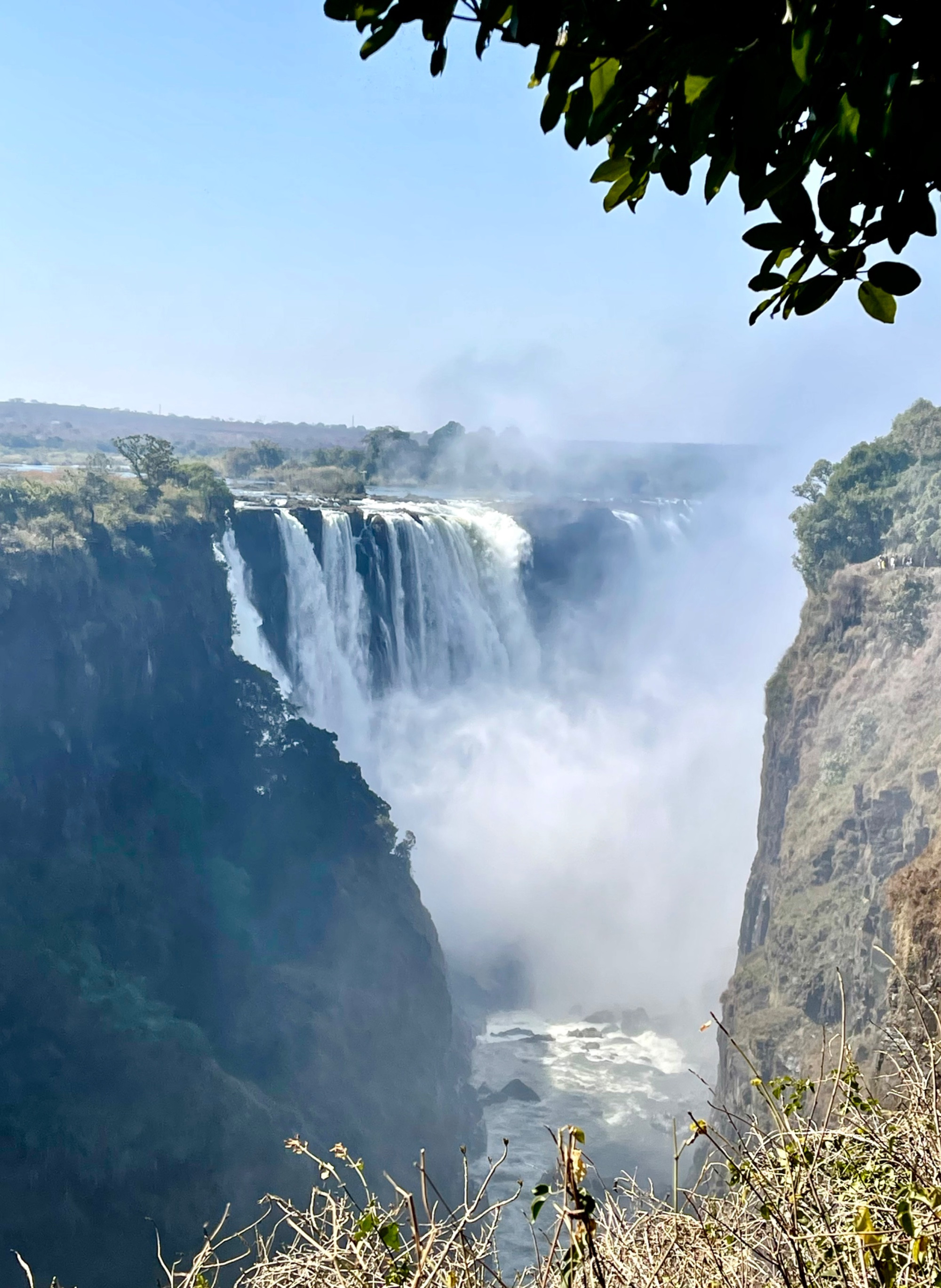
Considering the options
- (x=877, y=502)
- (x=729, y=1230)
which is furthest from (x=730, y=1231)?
(x=877, y=502)

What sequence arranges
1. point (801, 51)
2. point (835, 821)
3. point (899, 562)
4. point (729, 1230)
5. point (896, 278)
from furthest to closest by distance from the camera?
1. point (899, 562)
2. point (835, 821)
3. point (729, 1230)
4. point (896, 278)
5. point (801, 51)

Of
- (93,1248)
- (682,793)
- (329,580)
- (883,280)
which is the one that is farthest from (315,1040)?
(883,280)

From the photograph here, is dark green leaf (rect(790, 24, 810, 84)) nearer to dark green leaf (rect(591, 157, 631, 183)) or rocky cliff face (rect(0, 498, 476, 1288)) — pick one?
dark green leaf (rect(591, 157, 631, 183))

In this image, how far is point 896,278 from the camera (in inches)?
78.0

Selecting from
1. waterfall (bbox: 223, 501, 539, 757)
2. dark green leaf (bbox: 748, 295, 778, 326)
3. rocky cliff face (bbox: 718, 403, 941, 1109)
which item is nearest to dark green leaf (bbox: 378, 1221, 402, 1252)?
dark green leaf (bbox: 748, 295, 778, 326)

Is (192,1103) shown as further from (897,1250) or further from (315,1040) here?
(897,1250)

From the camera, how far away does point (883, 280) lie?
6.57 feet

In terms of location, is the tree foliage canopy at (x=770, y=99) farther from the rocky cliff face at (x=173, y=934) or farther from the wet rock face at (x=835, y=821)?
the rocky cliff face at (x=173, y=934)

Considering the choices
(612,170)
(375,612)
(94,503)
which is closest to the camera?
(612,170)

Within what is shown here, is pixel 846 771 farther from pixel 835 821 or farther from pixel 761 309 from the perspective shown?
pixel 761 309

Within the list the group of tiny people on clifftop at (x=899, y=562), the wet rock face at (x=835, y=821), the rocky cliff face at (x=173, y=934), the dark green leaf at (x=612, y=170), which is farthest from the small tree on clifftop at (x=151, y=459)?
the dark green leaf at (x=612, y=170)

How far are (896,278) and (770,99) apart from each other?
415 mm

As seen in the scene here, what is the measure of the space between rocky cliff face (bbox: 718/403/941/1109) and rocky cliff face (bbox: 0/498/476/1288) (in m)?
8.36

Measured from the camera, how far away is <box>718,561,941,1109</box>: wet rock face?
19156 mm
